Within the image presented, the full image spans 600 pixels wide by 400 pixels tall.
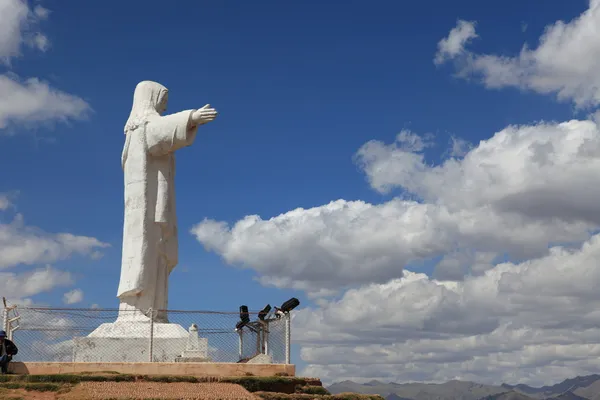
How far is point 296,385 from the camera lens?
1689 centimetres

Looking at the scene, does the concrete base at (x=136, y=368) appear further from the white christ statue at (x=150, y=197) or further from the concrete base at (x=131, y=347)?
the white christ statue at (x=150, y=197)

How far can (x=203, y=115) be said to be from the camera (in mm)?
20328

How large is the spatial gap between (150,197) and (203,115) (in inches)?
104

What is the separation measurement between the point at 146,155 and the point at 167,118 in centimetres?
119

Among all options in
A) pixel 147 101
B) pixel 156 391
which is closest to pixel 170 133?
pixel 147 101

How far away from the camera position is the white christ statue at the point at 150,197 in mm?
20266

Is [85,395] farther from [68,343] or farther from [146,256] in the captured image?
[146,256]

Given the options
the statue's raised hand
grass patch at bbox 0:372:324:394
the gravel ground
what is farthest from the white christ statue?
the gravel ground

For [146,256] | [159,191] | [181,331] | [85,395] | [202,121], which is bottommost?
Result: [85,395]

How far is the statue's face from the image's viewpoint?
2169 centimetres

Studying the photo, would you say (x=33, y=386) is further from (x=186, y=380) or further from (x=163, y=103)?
(x=163, y=103)

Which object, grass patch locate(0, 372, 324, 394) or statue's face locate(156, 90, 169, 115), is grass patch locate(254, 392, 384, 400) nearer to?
grass patch locate(0, 372, 324, 394)

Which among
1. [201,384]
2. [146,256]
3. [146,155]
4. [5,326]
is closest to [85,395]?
[201,384]

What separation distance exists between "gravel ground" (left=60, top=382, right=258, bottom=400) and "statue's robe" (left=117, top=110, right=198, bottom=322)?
5.04m
